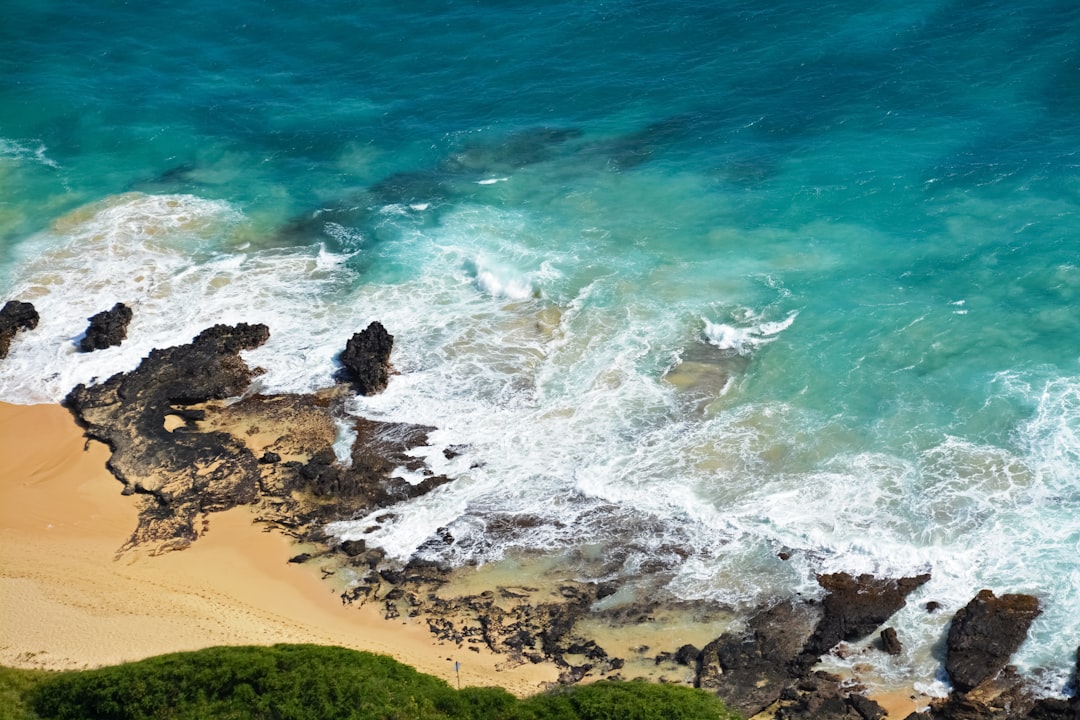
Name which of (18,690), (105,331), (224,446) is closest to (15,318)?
(105,331)

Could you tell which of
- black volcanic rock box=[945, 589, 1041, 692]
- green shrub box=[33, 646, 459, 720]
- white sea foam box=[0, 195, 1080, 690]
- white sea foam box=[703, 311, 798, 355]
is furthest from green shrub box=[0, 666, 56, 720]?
white sea foam box=[703, 311, 798, 355]

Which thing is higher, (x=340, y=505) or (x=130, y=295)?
(x=130, y=295)

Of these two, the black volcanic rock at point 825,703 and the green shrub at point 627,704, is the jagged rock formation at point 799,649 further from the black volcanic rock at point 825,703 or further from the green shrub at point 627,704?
the green shrub at point 627,704

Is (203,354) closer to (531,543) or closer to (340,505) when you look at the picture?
(340,505)

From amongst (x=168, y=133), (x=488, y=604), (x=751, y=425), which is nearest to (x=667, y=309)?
(x=751, y=425)

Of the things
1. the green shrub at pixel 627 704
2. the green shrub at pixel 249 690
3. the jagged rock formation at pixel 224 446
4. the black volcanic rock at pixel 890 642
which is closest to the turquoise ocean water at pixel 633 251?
the black volcanic rock at pixel 890 642
